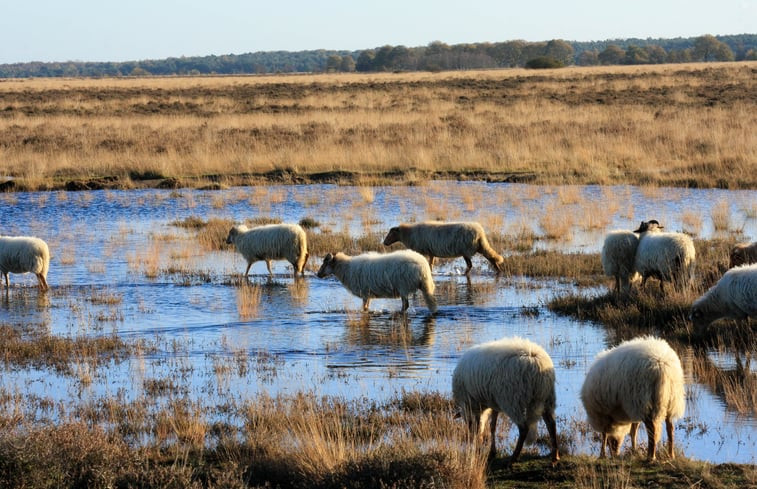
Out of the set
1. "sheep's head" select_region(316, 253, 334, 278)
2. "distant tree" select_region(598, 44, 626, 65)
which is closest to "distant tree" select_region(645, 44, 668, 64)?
"distant tree" select_region(598, 44, 626, 65)

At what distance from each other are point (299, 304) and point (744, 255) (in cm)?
645

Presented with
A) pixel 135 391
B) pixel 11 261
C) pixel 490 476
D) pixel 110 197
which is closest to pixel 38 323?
pixel 11 261

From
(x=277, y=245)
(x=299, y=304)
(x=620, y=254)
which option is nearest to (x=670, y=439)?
(x=620, y=254)

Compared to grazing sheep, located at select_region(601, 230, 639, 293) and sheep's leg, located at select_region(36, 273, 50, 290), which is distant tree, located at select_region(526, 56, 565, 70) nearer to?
sheep's leg, located at select_region(36, 273, 50, 290)

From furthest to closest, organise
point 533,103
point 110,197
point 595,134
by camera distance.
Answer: point 533,103 → point 595,134 → point 110,197

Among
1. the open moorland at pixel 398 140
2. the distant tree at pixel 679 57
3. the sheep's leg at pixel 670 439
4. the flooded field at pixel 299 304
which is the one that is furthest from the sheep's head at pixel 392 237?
the distant tree at pixel 679 57

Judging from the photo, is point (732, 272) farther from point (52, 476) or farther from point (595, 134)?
point (595, 134)

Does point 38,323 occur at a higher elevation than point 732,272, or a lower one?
lower

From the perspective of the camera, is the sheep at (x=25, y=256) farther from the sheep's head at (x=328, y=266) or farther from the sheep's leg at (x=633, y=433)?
the sheep's leg at (x=633, y=433)

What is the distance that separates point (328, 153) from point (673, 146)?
10.6 meters

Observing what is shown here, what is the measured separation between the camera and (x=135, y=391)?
35.0ft

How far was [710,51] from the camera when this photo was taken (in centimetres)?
14925

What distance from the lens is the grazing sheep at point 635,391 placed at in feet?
25.2

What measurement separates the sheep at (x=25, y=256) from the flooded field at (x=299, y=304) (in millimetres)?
416
